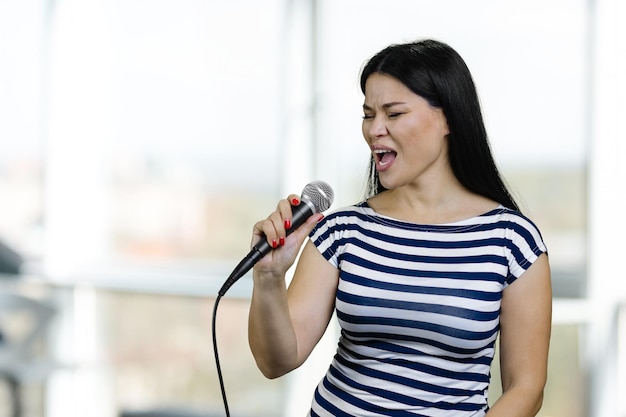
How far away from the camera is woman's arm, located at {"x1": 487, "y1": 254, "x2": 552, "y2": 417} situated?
1.56 metres

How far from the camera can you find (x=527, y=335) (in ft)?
5.14

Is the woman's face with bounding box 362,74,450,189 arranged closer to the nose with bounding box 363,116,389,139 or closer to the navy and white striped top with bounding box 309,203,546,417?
the nose with bounding box 363,116,389,139

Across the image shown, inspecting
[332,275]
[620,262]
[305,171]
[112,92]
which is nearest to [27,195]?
[112,92]

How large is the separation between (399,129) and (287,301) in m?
0.36

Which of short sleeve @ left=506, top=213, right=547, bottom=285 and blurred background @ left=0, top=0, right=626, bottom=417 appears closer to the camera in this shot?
short sleeve @ left=506, top=213, right=547, bottom=285

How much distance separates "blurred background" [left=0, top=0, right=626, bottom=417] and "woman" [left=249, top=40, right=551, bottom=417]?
1729 mm

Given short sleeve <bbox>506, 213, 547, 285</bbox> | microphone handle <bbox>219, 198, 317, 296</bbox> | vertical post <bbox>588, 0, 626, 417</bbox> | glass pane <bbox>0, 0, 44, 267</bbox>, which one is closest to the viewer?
microphone handle <bbox>219, 198, 317, 296</bbox>

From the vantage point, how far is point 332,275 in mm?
1668

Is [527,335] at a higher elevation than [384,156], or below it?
below

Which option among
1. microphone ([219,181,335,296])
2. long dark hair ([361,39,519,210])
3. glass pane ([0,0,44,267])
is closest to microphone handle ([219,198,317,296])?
microphone ([219,181,335,296])

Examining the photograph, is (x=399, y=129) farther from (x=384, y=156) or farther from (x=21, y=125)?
(x=21, y=125)

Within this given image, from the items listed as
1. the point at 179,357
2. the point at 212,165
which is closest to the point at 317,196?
the point at 212,165

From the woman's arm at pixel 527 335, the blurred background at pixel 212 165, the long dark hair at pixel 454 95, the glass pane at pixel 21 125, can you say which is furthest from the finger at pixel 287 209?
the glass pane at pixel 21 125

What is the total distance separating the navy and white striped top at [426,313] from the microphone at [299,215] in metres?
0.14
